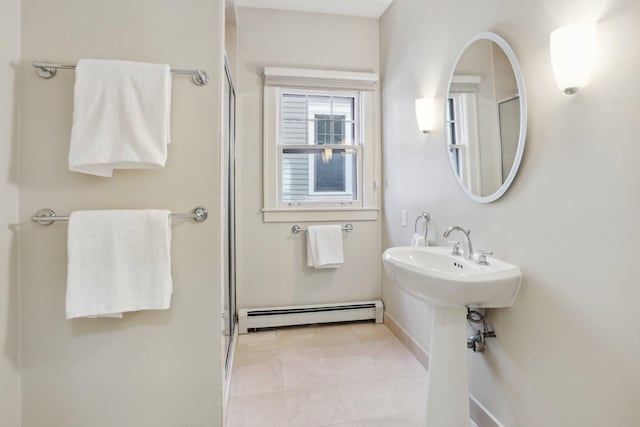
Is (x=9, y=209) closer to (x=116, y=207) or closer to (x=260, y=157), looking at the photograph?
(x=116, y=207)

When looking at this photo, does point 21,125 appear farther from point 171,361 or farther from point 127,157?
point 171,361

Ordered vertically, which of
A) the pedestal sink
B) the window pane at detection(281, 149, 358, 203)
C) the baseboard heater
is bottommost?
the baseboard heater

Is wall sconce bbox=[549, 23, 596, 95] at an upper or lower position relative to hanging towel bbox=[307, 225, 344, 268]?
upper

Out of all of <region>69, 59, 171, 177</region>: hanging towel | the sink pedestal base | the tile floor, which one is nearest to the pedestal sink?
the sink pedestal base

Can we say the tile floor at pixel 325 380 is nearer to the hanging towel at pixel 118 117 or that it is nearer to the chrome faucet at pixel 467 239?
the chrome faucet at pixel 467 239

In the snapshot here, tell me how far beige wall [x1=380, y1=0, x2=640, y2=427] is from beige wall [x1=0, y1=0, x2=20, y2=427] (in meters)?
1.98

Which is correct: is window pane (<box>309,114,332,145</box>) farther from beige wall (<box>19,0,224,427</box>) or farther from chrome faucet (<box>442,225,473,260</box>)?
chrome faucet (<box>442,225,473,260</box>)

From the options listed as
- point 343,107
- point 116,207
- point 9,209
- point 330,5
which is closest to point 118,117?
point 116,207

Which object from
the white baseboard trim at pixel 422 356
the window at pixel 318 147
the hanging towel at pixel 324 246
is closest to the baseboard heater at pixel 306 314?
the white baseboard trim at pixel 422 356

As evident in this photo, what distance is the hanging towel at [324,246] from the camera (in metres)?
2.56

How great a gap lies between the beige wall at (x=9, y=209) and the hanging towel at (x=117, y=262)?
0.24 metres

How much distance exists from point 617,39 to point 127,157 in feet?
5.43

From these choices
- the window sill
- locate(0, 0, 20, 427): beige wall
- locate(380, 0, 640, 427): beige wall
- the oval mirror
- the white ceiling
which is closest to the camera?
locate(380, 0, 640, 427): beige wall

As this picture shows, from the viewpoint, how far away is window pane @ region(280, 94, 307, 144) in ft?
8.90
